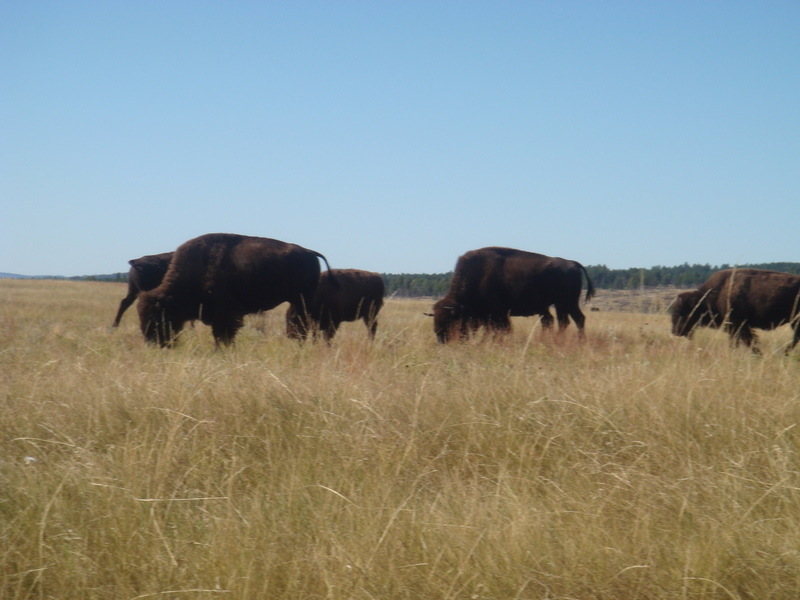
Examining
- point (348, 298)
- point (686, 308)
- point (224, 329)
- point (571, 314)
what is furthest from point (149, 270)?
point (686, 308)

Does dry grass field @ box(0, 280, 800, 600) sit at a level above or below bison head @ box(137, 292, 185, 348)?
below

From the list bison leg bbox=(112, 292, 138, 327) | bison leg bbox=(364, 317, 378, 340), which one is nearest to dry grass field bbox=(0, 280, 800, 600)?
bison leg bbox=(364, 317, 378, 340)

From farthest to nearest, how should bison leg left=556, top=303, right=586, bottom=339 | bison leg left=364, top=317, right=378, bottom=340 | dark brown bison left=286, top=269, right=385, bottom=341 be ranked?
1. bison leg left=364, top=317, right=378, bottom=340
2. bison leg left=556, top=303, right=586, bottom=339
3. dark brown bison left=286, top=269, right=385, bottom=341

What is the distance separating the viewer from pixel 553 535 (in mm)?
3443

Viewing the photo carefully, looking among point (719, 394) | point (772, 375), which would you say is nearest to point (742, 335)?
point (772, 375)

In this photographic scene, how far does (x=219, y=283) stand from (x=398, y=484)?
682cm

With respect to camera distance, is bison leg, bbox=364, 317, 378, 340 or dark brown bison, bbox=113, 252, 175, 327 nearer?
dark brown bison, bbox=113, 252, 175, 327

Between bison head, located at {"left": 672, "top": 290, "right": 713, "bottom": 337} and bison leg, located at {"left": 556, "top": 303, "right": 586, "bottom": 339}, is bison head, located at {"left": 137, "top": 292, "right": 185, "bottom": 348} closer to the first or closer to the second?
bison leg, located at {"left": 556, "top": 303, "right": 586, "bottom": 339}

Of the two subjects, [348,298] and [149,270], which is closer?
[149,270]

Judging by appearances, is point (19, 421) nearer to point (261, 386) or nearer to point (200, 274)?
point (261, 386)

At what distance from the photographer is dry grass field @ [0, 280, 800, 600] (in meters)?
3.15

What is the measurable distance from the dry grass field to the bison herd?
9.84 feet

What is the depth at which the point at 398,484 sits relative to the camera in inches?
165

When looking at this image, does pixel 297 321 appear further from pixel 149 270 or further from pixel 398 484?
pixel 398 484
